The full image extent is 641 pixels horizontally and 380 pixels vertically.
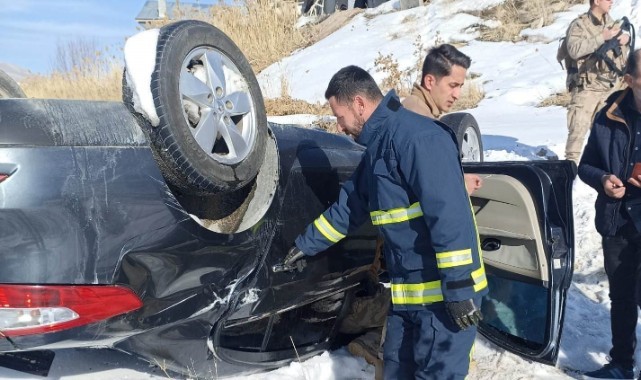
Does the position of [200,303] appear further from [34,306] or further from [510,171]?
[510,171]

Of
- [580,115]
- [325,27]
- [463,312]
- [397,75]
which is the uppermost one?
[325,27]

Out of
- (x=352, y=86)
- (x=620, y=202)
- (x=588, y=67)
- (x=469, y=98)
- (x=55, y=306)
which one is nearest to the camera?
(x=55, y=306)

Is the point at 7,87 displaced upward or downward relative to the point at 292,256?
upward

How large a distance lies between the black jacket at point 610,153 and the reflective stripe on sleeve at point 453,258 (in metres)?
1.37

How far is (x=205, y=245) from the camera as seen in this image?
2.30 meters

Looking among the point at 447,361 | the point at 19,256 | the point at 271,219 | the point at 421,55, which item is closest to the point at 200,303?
the point at 271,219

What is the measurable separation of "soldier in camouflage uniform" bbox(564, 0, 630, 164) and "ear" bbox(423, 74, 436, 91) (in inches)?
115

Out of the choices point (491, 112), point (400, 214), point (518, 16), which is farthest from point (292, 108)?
point (400, 214)

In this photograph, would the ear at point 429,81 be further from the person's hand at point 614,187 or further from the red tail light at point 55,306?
the red tail light at point 55,306

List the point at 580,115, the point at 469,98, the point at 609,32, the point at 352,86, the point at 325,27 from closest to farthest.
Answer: the point at 352,86, the point at 609,32, the point at 580,115, the point at 469,98, the point at 325,27

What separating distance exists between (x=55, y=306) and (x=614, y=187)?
2.61 m

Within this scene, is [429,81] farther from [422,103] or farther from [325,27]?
[325,27]

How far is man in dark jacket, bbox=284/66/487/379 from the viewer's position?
7.32 ft

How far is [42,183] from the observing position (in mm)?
1912
